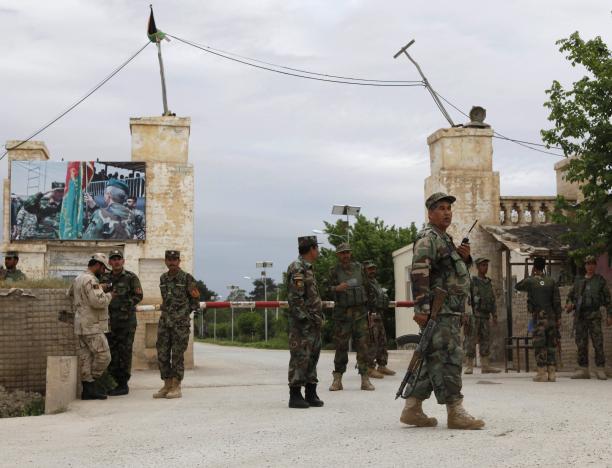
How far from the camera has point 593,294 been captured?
45.1ft

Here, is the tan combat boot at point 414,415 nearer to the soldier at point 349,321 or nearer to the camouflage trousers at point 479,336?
the soldier at point 349,321

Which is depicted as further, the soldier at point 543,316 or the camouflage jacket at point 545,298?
the camouflage jacket at point 545,298

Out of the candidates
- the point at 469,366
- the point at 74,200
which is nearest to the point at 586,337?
the point at 469,366

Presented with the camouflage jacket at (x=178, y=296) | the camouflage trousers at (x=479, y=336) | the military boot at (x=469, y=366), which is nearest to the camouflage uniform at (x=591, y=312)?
the camouflage trousers at (x=479, y=336)

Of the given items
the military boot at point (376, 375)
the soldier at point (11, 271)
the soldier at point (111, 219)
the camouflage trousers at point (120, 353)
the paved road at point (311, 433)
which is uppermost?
the soldier at point (111, 219)

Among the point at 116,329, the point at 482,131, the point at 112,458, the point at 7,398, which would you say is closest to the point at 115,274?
the point at 116,329

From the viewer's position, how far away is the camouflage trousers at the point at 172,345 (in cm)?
1088

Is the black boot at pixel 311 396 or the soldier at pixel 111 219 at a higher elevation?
the soldier at pixel 111 219

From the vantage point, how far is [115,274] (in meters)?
12.2

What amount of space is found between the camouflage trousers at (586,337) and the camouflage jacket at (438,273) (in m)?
7.05

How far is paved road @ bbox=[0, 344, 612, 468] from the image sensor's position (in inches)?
244

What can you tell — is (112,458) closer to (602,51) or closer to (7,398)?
(7,398)

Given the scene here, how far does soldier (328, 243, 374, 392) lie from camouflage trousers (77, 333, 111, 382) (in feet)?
10.0

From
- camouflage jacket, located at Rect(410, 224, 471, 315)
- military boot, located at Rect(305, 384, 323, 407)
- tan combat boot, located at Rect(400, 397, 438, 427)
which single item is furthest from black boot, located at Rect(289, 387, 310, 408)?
camouflage jacket, located at Rect(410, 224, 471, 315)
